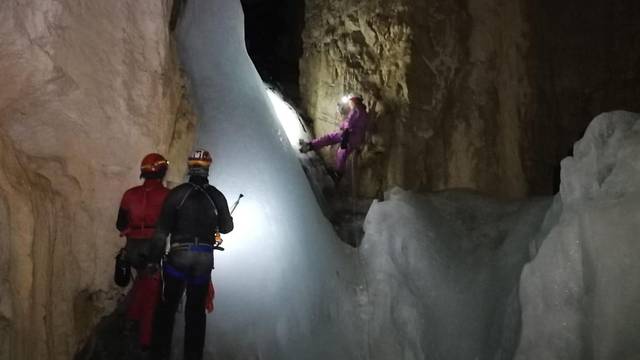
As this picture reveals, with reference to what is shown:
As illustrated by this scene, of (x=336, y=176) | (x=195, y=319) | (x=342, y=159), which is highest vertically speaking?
(x=342, y=159)

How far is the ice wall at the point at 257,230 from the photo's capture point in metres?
4.96

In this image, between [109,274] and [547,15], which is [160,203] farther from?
[547,15]

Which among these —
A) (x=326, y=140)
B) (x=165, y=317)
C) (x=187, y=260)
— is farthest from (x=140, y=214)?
(x=326, y=140)

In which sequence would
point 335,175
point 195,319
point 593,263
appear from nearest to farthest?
1. point 593,263
2. point 195,319
3. point 335,175

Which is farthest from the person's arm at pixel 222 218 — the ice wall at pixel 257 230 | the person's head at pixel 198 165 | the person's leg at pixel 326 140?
the person's leg at pixel 326 140

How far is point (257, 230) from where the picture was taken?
5312 millimetres

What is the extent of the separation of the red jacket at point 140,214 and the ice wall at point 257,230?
3.04ft

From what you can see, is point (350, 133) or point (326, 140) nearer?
point (350, 133)

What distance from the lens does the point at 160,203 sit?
433 cm

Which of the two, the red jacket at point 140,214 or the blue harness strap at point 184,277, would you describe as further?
the red jacket at point 140,214

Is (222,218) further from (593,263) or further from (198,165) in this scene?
(593,263)

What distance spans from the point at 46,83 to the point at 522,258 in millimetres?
3821

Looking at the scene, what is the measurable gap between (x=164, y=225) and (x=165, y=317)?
630 millimetres

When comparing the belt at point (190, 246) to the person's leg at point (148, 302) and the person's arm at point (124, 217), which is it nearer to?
the person's leg at point (148, 302)
